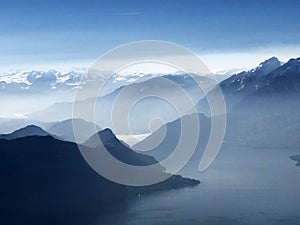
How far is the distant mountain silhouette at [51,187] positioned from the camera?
7875cm

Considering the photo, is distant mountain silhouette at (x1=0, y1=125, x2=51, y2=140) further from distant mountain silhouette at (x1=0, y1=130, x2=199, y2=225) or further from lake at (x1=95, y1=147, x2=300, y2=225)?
lake at (x1=95, y1=147, x2=300, y2=225)

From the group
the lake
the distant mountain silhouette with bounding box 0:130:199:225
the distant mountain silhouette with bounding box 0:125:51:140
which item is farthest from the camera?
the distant mountain silhouette with bounding box 0:125:51:140

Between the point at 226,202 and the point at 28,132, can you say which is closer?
the point at 226,202

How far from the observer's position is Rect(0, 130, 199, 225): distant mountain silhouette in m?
78.8

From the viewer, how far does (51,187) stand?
88.6 m

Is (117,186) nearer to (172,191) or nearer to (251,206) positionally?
(172,191)

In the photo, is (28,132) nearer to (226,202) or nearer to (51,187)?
(51,187)

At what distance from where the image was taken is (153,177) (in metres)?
114

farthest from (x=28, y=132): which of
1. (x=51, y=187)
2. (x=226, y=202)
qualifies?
(x=226, y=202)

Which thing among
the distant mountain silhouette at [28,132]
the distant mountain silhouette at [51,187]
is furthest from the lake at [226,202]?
the distant mountain silhouette at [28,132]

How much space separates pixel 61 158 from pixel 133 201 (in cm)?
1601

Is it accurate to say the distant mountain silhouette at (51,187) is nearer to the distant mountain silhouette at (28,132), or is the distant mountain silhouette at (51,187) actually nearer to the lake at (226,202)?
the lake at (226,202)

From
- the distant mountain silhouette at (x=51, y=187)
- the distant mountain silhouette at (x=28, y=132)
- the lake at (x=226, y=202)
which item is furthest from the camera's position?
the distant mountain silhouette at (x=28, y=132)

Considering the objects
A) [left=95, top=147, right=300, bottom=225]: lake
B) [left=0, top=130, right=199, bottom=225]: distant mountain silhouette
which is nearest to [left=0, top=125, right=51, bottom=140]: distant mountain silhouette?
[left=0, top=130, right=199, bottom=225]: distant mountain silhouette
